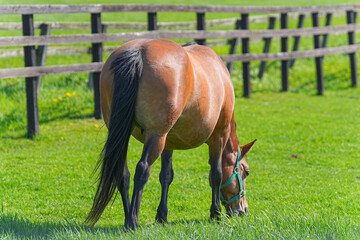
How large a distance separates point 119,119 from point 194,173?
3077 millimetres

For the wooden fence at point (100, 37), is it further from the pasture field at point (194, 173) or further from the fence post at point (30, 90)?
the pasture field at point (194, 173)

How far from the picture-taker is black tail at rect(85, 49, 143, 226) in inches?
161

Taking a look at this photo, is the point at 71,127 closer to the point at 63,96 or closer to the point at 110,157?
the point at 63,96

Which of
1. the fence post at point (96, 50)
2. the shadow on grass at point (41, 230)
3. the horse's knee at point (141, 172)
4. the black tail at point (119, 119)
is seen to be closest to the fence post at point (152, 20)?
the fence post at point (96, 50)

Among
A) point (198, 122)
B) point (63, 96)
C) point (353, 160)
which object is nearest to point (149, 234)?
point (198, 122)

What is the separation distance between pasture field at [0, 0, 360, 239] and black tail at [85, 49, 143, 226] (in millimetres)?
371

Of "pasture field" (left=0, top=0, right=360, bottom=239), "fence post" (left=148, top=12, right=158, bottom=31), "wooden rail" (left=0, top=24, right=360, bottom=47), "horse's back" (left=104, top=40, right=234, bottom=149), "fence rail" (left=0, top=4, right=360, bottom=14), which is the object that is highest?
"fence rail" (left=0, top=4, right=360, bottom=14)

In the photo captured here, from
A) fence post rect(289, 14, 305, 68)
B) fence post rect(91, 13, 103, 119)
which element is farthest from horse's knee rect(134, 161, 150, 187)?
Result: fence post rect(289, 14, 305, 68)

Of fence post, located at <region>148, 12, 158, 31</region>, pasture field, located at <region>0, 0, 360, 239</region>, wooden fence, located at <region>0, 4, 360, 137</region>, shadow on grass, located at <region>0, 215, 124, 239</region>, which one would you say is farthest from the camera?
fence post, located at <region>148, 12, 158, 31</region>

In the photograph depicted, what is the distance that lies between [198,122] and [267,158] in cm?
343

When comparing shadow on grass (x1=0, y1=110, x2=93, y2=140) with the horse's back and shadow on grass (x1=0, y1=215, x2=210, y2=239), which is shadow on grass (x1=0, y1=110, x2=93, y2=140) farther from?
the horse's back

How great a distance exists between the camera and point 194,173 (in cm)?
705

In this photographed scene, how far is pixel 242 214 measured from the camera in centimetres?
534

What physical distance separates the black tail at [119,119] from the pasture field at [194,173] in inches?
14.6
